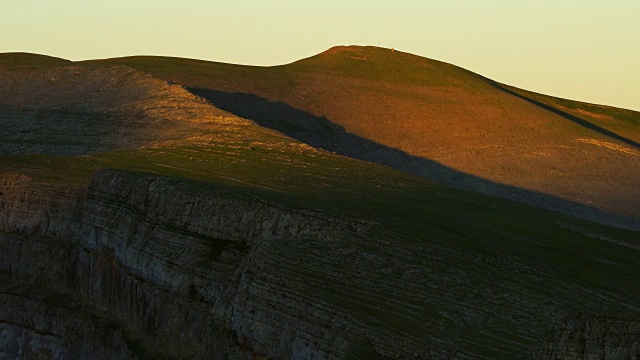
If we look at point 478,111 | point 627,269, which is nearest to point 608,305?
point 627,269

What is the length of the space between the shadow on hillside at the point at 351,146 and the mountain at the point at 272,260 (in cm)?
1996

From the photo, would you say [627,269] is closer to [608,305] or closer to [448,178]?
[608,305]

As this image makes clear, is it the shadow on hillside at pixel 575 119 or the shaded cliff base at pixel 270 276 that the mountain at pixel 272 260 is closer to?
the shaded cliff base at pixel 270 276

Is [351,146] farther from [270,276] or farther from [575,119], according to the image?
[270,276]

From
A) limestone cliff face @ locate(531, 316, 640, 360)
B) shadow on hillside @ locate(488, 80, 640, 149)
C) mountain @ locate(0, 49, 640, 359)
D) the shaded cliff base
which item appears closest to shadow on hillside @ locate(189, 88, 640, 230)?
mountain @ locate(0, 49, 640, 359)

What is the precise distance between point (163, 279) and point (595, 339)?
25728mm

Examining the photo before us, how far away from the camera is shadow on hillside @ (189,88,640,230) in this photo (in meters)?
93.2

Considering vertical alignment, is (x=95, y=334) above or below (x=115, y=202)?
below

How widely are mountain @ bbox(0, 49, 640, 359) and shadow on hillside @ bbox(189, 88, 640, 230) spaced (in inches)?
786

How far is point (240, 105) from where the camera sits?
9931cm

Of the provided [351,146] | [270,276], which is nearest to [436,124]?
[351,146]

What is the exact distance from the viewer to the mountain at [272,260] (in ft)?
112

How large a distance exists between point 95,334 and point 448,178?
1983 inches

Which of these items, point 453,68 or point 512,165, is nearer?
point 512,165
